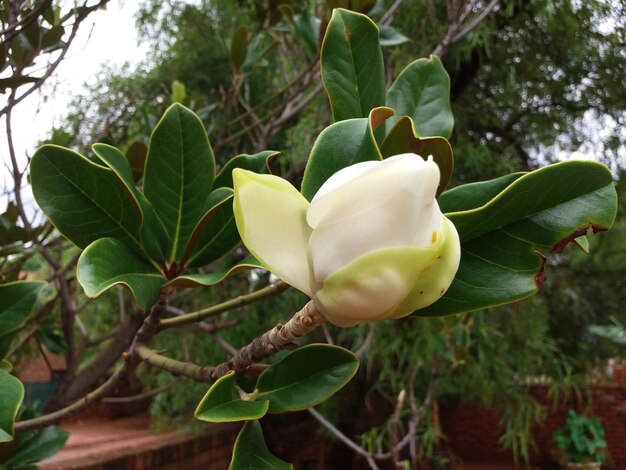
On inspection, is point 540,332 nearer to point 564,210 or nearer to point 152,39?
point 152,39

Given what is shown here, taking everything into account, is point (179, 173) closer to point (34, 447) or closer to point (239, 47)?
point (34, 447)

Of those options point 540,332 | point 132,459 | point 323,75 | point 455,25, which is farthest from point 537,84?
point 323,75

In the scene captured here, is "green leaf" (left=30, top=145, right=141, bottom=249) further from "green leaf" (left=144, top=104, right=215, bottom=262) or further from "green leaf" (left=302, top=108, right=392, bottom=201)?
"green leaf" (left=302, top=108, right=392, bottom=201)

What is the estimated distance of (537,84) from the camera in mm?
4000

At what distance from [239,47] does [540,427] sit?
504 cm

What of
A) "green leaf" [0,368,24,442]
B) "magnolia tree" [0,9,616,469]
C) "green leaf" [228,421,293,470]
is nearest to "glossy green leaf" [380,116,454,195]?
"magnolia tree" [0,9,616,469]

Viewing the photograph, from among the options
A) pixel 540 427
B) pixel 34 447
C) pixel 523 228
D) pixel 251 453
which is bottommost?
pixel 540 427

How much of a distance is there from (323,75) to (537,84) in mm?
3958

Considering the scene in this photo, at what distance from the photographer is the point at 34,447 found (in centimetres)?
82

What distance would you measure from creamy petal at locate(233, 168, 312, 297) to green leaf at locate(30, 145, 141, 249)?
0.20 m

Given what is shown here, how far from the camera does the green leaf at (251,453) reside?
43 centimetres

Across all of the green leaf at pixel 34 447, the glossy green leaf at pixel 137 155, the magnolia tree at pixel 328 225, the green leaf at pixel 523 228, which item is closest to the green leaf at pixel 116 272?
the magnolia tree at pixel 328 225

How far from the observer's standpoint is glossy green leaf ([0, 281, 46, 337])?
66cm

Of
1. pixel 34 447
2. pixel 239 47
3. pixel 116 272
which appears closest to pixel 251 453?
pixel 116 272
